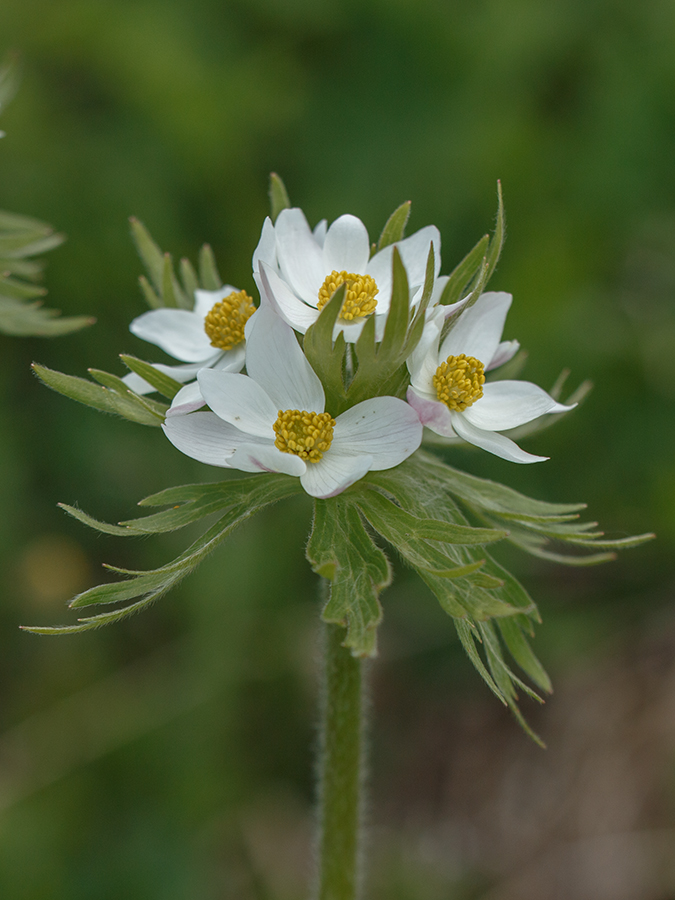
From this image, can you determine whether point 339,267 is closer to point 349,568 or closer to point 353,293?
point 353,293

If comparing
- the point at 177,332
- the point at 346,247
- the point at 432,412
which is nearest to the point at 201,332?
the point at 177,332

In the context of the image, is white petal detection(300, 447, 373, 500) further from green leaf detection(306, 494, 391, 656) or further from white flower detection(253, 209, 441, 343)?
white flower detection(253, 209, 441, 343)

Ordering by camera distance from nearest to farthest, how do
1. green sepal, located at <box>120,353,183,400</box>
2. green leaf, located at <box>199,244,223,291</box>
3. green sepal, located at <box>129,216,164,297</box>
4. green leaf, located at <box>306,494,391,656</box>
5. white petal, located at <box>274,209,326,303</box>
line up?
1. green leaf, located at <box>306,494,391,656</box>
2. green sepal, located at <box>120,353,183,400</box>
3. white petal, located at <box>274,209,326,303</box>
4. green sepal, located at <box>129,216,164,297</box>
5. green leaf, located at <box>199,244,223,291</box>

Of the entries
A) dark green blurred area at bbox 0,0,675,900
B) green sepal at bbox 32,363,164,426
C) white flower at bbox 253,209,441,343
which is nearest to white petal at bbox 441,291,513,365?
white flower at bbox 253,209,441,343

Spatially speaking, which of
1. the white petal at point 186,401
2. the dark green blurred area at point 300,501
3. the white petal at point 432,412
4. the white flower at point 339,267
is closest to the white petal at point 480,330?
the white flower at point 339,267

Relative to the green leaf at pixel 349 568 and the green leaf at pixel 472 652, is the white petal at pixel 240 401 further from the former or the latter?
the green leaf at pixel 472 652

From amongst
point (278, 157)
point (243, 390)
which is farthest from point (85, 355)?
point (243, 390)
